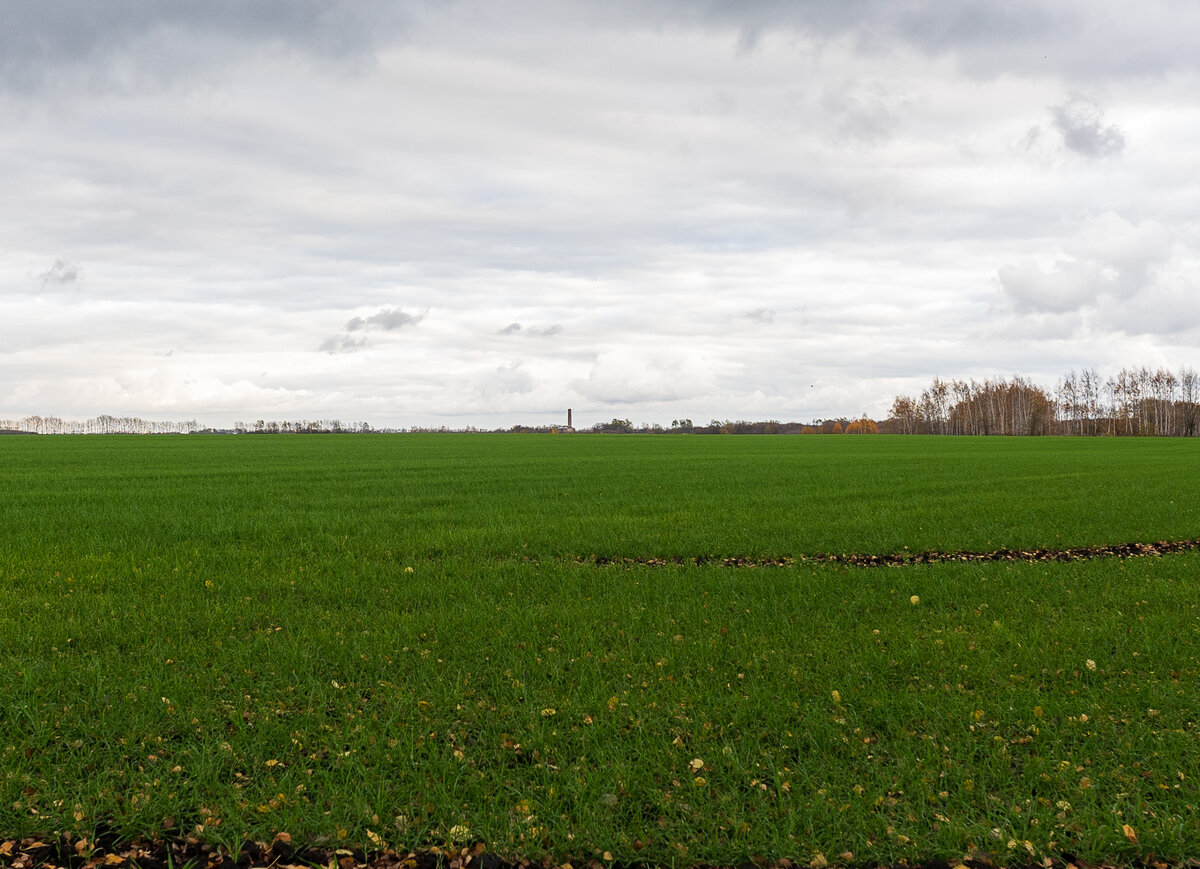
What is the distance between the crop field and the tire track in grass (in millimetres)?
197

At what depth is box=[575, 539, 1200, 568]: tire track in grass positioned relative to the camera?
13664mm

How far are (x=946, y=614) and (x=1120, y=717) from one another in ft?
10.8

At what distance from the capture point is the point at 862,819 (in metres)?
5.27

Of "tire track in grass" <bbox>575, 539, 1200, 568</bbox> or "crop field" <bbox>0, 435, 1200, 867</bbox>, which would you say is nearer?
"crop field" <bbox>0, 435, 1200, 867</bbox>

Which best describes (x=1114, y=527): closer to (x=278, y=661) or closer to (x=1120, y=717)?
(x=1120, y=717)

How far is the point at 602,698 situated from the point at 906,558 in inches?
360

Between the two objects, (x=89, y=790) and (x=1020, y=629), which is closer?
(x=89, y=790)

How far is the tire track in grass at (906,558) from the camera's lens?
13.7m

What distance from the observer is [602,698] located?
7.23m

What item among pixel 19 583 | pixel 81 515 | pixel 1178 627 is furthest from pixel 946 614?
pixel 81 515

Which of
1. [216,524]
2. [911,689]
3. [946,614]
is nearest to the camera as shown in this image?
[911,689]

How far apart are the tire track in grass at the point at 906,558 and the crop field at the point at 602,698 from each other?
0.65 feet

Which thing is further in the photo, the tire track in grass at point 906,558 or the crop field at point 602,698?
the tire track in grass at point 906,558

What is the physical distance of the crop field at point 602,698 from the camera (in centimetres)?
525
